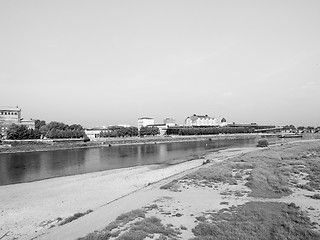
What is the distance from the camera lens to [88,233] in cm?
1091

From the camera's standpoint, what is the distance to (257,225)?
10.8 metres

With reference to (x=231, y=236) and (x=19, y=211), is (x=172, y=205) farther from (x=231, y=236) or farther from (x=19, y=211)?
(x=19, y=211)

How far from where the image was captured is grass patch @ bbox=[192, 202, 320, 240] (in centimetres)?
980

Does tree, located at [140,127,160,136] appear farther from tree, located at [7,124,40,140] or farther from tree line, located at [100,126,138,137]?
tree, located at [7,124,40,140]

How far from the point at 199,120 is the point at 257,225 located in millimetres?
152543

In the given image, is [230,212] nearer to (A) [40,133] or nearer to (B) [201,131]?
(A) [40,133]

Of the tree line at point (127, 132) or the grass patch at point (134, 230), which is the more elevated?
the tree line at point (127, 132)

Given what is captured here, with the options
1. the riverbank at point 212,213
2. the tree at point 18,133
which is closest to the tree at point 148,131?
the tree at point 18,133

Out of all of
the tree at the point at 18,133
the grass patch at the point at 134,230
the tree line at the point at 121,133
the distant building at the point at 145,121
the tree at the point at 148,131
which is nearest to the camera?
the grass patch at the point at 134,230

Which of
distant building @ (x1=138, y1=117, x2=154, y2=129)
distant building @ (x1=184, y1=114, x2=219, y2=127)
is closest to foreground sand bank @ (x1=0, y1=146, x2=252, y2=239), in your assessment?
distant building @ (x1=184, y1=114, x2=219, y2=127)

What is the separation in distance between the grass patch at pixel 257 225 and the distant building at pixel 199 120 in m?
149

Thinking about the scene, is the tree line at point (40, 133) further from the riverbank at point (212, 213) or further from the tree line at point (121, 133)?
the riverbank at point (212, 213)

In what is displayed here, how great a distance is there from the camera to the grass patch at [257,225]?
9805 mm

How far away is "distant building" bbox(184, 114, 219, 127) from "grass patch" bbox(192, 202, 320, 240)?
148601mm
